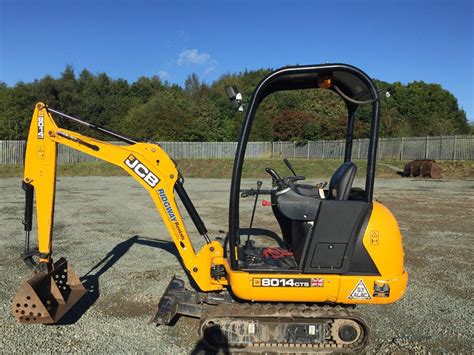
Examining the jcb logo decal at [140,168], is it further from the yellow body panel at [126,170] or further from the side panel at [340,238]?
the side panel at [340,238]

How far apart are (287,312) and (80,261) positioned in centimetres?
449

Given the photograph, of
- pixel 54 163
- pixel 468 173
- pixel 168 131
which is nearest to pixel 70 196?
pixel 54 163

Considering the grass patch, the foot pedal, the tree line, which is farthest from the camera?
the tree line

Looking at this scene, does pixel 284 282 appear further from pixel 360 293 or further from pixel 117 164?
pixel 117 164

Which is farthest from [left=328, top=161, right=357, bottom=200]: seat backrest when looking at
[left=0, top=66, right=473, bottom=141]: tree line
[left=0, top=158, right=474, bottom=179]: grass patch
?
[left=0, top=66, right=473, bottom=141]: tree line

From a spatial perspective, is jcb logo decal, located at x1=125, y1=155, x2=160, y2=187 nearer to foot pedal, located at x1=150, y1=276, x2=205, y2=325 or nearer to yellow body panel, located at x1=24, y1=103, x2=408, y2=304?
yellow body panel, located at x1=24, y1=103, x2=408, y2=304

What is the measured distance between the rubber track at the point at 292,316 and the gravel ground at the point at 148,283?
44 cm

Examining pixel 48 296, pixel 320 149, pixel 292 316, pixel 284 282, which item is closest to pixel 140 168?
pixel 48 296

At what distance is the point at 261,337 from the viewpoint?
3.84 m

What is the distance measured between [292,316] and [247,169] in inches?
1047

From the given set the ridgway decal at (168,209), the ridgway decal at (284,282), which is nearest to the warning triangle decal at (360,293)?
the ridgway decal at (284,282)

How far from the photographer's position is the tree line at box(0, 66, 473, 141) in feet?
162

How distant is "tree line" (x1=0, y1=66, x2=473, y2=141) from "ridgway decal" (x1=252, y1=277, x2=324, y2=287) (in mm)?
37800

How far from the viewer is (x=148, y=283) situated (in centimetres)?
595
